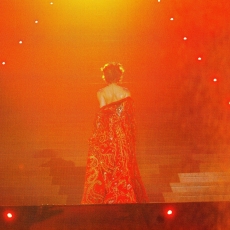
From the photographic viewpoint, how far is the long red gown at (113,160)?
17.0ft

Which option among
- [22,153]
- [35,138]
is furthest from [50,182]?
[35,138]

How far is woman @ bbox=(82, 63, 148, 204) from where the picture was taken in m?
5.18

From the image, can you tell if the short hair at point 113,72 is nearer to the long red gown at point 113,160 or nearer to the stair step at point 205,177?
the long red gown at point 113,160

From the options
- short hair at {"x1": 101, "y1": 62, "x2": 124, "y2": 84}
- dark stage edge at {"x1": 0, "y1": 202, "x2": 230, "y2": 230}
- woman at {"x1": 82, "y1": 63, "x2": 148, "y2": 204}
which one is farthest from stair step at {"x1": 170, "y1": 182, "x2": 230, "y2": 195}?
dark stage edge at {"x1": 0, "y1": 202, "x2": 230, "y2": 230}

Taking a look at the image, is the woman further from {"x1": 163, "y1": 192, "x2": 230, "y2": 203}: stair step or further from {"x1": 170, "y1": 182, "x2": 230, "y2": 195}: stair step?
{"x1": 170, "y1": 182, "x2": 230, "y2": 195}: stair step

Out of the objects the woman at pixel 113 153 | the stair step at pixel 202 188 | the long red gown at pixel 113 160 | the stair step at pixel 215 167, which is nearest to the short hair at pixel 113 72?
the woman at pixel 113 153

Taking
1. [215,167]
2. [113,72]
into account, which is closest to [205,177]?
[215,167]

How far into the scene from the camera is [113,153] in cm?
533

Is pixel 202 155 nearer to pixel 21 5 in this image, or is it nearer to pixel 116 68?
pixel 116 68

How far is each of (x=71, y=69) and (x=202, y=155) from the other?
17.9 feet

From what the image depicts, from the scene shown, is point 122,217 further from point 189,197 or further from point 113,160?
point 189,197

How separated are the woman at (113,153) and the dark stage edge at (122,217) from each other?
6.76 ft

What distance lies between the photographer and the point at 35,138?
9.41 meters

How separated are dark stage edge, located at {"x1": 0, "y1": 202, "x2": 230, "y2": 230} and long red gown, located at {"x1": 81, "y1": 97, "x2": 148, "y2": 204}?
206 centimetres
